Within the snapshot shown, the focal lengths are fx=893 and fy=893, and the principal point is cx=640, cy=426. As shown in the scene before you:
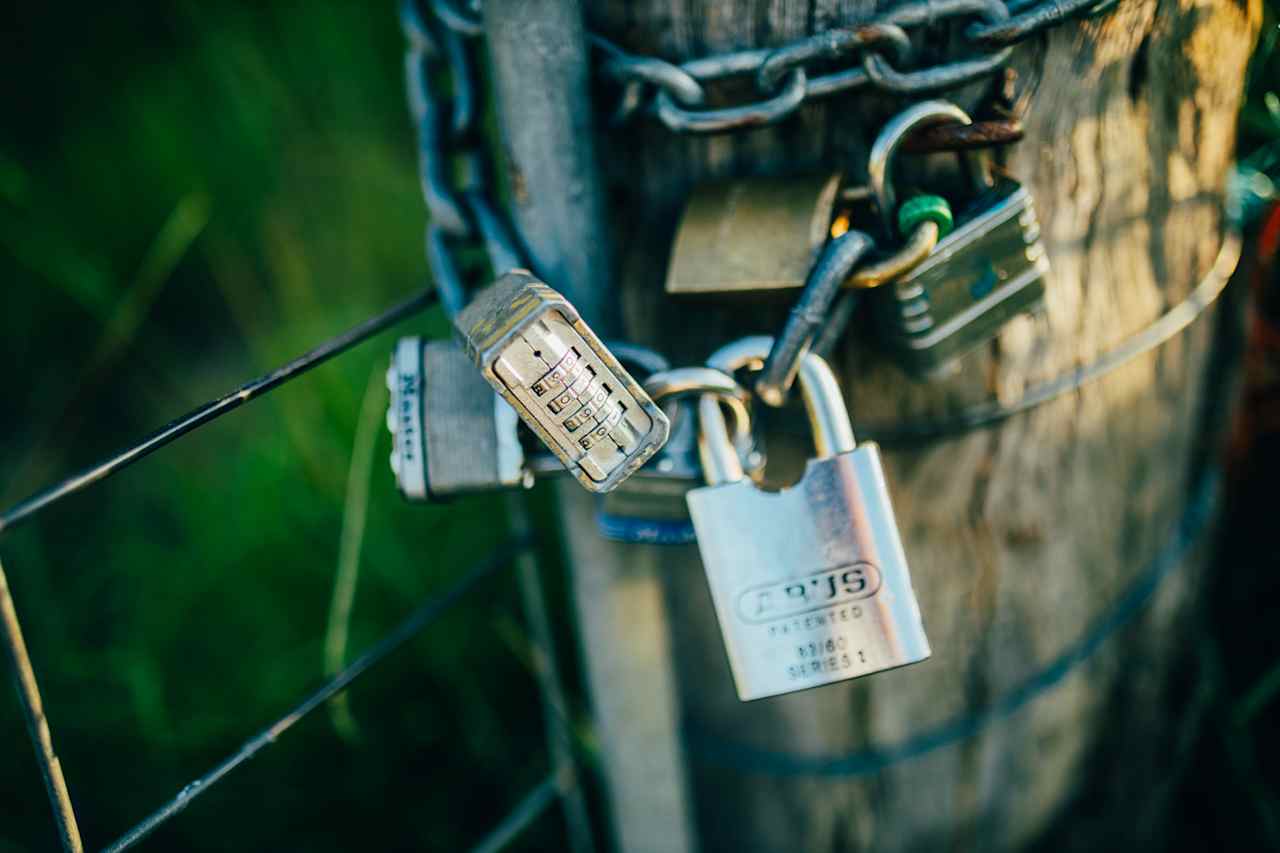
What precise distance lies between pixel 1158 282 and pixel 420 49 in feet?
2.44

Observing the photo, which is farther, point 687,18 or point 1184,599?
point 1184,599

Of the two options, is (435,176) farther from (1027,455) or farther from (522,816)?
(522,816)

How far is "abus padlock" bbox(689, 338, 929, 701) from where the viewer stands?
700mm

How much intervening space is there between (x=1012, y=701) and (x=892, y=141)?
0.73 metres

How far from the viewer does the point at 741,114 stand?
670mm

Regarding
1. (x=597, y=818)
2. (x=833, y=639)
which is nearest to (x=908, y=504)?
(x=833, y=639)

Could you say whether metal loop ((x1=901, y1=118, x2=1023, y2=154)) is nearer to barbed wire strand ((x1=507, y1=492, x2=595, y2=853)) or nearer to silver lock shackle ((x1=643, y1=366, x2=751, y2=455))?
silver lock shackle ((x1=643, y1=366, x2=751, y2=455))

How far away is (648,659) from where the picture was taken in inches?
38.6

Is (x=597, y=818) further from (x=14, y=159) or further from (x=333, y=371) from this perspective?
(x=14, y=159)

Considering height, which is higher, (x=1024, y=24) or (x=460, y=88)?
(x=460, y=88)

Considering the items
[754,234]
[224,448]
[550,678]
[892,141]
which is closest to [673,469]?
[754,234]

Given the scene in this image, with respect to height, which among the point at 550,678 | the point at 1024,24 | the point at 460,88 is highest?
the point at 460,88

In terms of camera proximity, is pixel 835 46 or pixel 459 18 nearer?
pixel 835 46

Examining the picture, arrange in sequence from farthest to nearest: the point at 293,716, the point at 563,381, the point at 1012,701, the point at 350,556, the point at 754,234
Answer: the point at 350,556 < the point at 1012,701 < the point at 293,716 < the point at 754,234 < the point at 563,381
